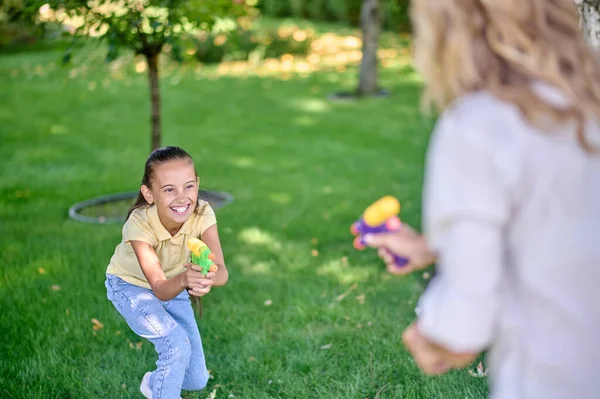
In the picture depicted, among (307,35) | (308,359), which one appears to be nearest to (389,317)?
(308,359)

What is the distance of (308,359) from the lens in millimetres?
3896

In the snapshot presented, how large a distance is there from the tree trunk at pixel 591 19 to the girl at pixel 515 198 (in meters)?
2.01

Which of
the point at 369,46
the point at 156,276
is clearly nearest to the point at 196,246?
the point at 156,276

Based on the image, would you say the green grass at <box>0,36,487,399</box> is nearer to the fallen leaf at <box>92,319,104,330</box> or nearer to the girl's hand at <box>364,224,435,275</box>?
the fallen leaf at <box>92,319,104,330</box>

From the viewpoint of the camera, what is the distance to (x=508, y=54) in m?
1.59

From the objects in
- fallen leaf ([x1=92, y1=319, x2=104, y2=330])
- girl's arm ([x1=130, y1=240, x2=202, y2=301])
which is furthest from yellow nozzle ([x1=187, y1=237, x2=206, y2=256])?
fallen leaf ([x1=92, y1=319, x2=104, y2=330])

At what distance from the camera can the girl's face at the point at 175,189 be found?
2965 mm

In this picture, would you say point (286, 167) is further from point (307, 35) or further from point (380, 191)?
point (307, 35)

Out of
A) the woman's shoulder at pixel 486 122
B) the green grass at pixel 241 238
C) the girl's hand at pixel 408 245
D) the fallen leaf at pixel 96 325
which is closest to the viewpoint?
the woman's shoulder at pixel 486 122

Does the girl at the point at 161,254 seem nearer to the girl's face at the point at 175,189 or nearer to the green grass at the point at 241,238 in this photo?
the girl's face at the point at 175,189

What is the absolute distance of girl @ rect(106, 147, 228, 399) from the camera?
297 centimetres

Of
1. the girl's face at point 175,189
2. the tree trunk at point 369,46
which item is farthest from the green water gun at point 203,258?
Result: the tree trunk at point 369,46

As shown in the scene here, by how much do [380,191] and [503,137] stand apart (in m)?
5.54

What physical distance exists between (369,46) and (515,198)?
9.94 meters
